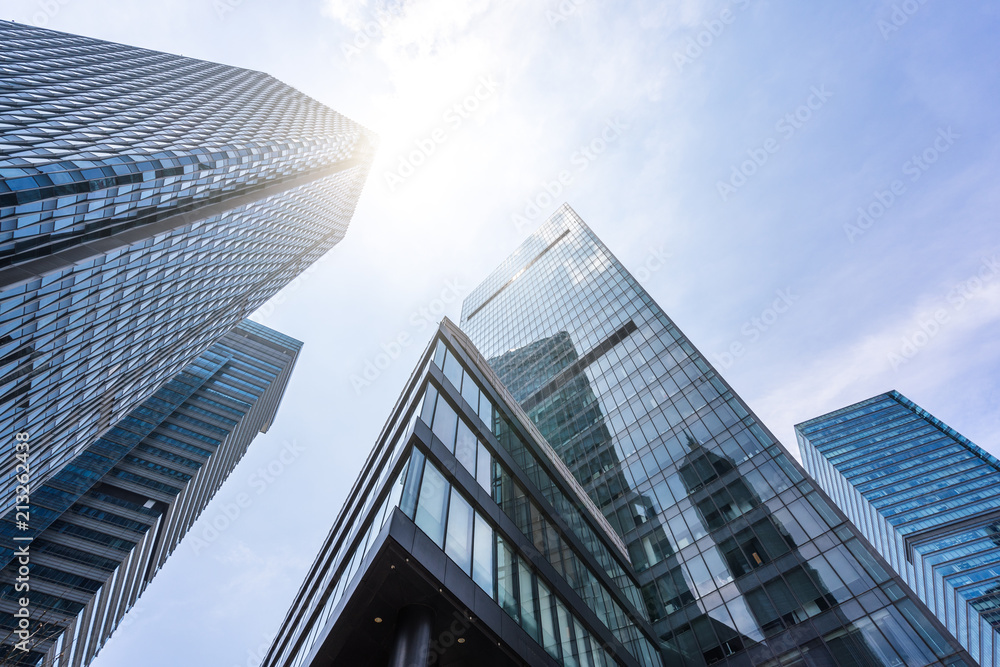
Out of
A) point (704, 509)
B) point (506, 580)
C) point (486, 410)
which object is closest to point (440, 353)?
point (486, 410)

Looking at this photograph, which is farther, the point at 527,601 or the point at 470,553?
the point at 527,601

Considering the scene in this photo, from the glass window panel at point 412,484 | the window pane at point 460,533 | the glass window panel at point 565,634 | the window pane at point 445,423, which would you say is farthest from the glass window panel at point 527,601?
the glass window panel at point 412,484

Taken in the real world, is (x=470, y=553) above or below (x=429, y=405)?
below

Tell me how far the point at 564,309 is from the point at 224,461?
73.6 m

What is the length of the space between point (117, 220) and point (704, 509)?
149 ft

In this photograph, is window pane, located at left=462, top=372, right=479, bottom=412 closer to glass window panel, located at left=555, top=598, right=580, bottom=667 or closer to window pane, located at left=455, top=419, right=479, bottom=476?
window pane, located at left=455, top=419, right=479, bottom=476

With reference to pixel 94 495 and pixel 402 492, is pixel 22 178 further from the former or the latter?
pixel 94 495

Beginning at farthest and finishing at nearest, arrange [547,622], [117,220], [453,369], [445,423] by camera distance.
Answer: [117,220] → [453,369] → [445,423] → [547,622]

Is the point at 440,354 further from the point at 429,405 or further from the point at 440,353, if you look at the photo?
the point at 429,405

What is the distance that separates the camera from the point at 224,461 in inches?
3698

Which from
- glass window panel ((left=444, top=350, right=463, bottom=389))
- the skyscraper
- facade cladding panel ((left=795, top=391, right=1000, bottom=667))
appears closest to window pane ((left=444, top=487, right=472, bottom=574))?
glass window panel ((left=444, top=350, right=463, bottom=389))

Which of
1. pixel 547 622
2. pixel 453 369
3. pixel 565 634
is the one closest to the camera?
pixel 547 622

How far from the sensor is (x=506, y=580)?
54.5ft

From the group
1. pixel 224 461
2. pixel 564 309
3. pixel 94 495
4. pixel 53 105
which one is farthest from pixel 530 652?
pixel 224 461
